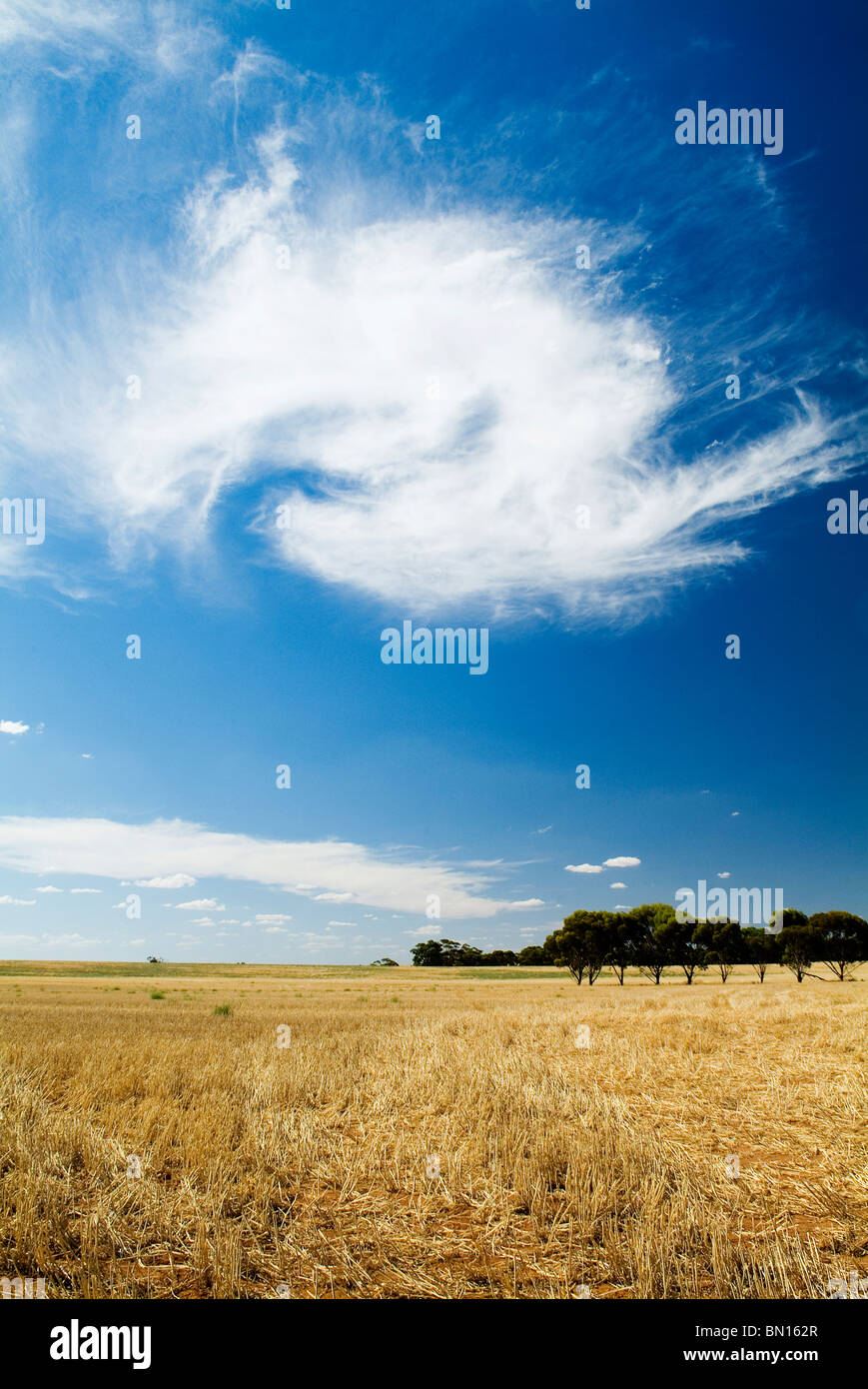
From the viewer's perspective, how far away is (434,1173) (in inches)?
345

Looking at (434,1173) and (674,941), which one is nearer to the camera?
(434,1173)

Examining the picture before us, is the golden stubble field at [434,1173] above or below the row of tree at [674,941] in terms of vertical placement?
above

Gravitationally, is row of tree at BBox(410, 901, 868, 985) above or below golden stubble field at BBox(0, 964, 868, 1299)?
below

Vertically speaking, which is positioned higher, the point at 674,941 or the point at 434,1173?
the point at 434,1173

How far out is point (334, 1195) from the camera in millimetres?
8352

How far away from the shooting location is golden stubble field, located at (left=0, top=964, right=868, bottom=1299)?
6.55m

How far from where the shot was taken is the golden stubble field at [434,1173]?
6547mm

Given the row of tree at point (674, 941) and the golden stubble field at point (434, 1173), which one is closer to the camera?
the golden stubble field at point (434, 1173)

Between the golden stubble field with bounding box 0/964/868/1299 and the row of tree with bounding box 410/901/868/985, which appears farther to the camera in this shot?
the row of tree with bounding box 410/901/868/985
